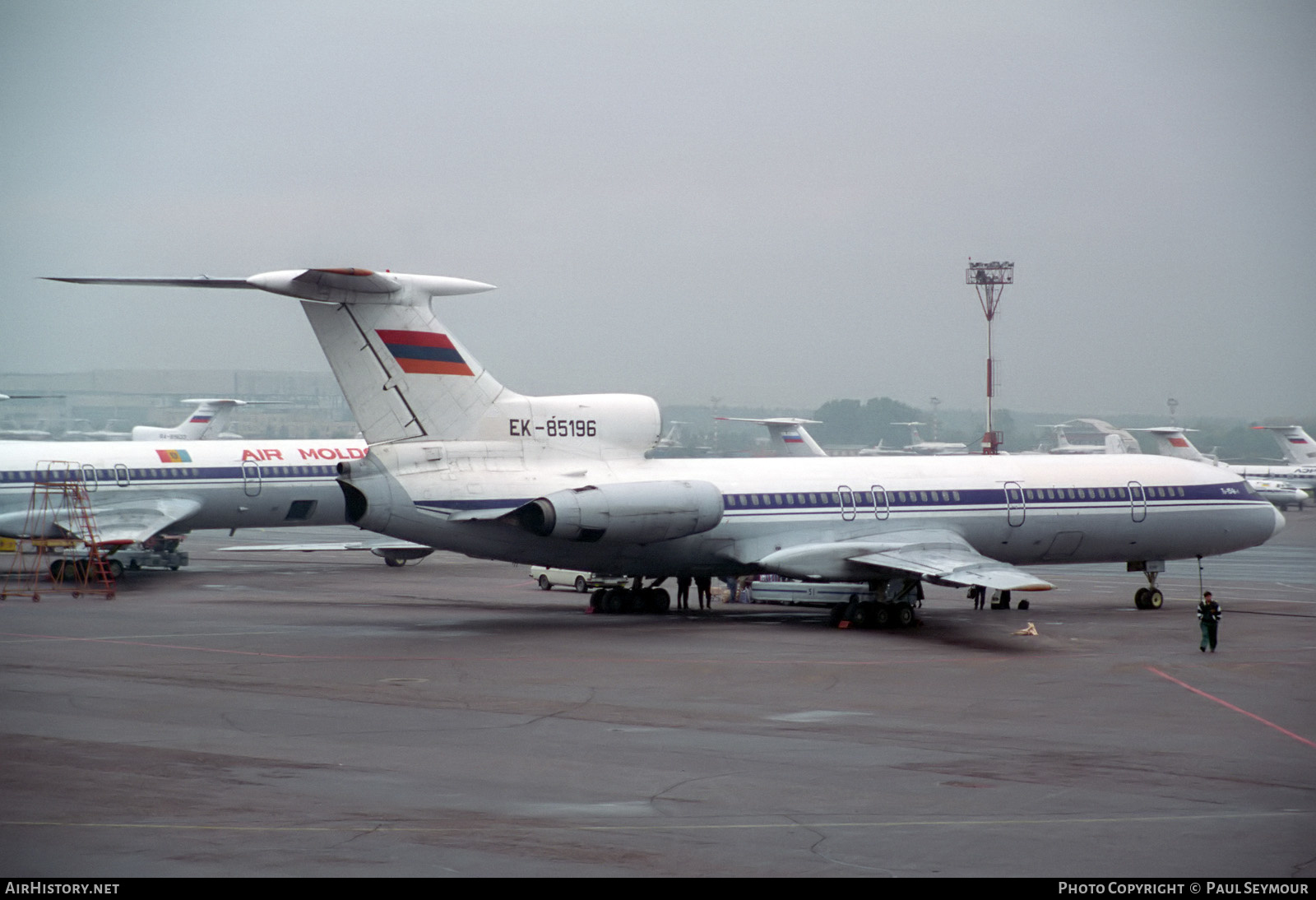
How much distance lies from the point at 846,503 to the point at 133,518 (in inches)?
888

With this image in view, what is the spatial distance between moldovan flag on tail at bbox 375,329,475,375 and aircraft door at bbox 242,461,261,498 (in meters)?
19.0

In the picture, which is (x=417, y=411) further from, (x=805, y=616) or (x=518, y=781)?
(x=518, y=781)

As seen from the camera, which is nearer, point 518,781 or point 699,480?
point 518,781

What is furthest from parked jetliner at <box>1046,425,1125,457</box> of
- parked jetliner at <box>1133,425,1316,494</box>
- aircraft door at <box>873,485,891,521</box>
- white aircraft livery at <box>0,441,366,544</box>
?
aircraft door at <box>873,485,891,521</box>

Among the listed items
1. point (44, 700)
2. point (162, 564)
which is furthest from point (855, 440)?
point (44, 700)

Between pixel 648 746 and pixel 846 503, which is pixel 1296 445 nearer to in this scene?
pixel 846 503

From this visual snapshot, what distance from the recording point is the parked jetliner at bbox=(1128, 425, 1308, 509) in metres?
71.5

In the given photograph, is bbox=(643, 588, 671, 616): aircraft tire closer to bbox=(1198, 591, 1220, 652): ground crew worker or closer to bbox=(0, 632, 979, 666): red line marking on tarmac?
bbox=(0, 632, 979, 666): red line marking on tarmac

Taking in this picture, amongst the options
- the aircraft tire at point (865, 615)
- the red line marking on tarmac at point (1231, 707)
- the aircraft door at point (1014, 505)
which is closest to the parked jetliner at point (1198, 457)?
the aircraft door at point (1014, 505)

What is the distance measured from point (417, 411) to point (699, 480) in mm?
6411

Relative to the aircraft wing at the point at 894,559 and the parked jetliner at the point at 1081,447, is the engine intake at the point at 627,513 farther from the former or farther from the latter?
the parked jetliner at the point at 1081,447

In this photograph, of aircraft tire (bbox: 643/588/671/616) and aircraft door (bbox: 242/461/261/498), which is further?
aircraft door (bbox: 242/461/261/498)

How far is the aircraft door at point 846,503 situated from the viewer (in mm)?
31500

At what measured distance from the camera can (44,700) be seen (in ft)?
63.2
